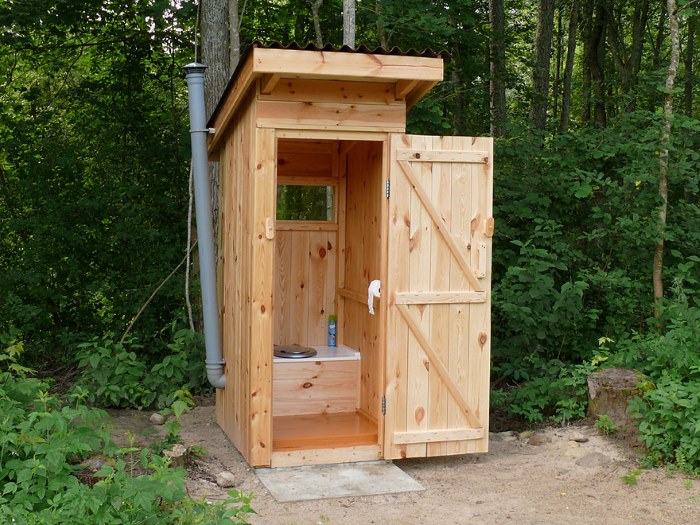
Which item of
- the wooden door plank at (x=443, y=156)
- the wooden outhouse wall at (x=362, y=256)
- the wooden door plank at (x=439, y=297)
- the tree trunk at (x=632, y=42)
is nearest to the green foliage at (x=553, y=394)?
the wooden outhouse wall at (x=362, y=256)

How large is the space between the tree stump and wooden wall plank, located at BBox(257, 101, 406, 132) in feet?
8.46

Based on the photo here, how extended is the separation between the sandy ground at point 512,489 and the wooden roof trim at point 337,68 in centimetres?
248

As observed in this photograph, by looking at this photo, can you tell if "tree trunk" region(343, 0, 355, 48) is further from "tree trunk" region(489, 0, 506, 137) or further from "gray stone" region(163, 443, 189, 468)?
"gray stone" region(163, 443, 189, 468)

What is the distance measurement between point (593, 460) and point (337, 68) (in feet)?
10.4

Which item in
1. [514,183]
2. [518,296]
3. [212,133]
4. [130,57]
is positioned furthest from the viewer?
[130,57]

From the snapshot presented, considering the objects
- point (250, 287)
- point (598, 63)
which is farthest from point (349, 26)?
point (598, 63)

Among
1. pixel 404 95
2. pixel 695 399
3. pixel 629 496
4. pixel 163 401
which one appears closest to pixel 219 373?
pixel 163 401

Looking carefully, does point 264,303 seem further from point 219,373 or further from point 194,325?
point 194,325

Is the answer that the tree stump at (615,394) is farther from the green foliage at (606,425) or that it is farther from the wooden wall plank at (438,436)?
the wooden wall plank at (438,436)

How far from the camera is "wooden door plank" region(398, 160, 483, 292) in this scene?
5.21 meters

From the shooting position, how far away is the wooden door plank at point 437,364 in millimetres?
5250

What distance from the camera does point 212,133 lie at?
653 centimetres

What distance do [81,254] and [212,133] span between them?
3.29 meters

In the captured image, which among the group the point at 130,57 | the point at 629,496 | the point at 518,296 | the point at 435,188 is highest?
the point at 130,57
